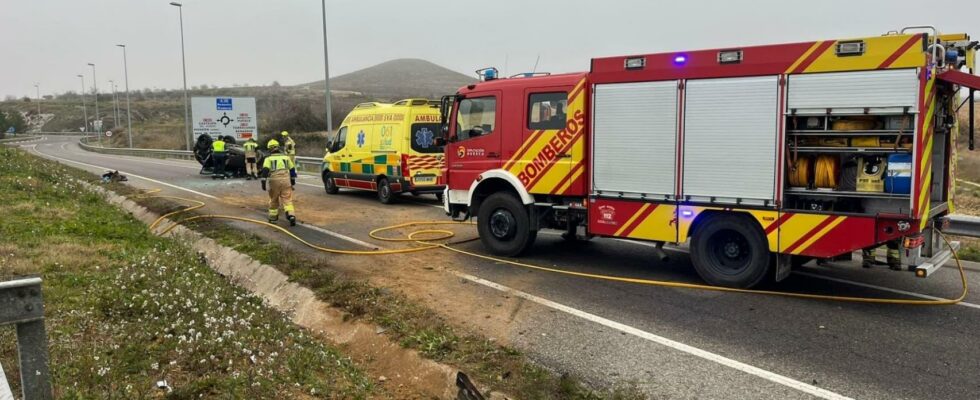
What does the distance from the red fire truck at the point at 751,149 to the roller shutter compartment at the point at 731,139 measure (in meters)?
0.01

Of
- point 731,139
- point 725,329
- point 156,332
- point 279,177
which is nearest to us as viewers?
point 156,332

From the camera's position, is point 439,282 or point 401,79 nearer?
point 439,282

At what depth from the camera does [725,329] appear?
223 inches

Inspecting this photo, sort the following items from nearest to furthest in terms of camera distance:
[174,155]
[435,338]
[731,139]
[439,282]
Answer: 1. [435,338]
2. [731,139]
3. [439,282]
4. [174,155]

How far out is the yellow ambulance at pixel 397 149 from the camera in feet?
47.5

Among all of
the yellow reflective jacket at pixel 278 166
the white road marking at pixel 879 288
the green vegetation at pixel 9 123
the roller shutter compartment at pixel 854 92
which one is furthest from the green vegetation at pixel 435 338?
the green vegetation at pixel 9 123

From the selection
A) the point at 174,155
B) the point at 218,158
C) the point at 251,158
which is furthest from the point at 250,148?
the point at 174,155

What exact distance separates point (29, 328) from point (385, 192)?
12125 millimetres

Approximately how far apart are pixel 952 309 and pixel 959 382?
1995mm

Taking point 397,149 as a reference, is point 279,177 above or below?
below

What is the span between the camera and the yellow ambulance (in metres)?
14.5

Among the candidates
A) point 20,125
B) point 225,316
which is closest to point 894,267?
point 225,316

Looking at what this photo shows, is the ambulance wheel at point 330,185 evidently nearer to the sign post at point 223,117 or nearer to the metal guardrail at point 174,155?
the metal guardrail at point 174,155

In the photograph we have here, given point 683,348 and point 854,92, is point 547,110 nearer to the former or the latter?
point 854,92
